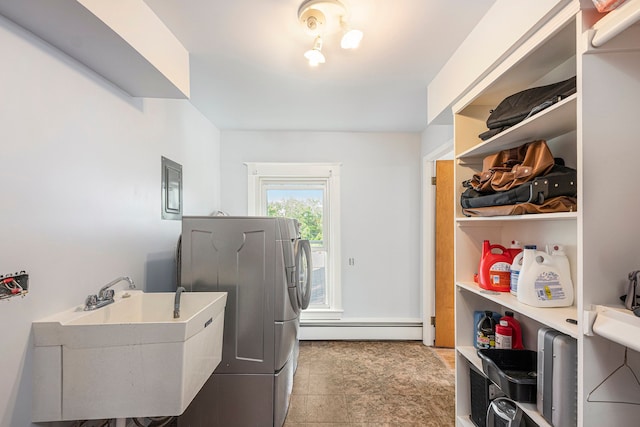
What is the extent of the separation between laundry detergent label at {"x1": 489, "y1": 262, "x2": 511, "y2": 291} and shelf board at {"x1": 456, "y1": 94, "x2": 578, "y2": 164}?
625mm

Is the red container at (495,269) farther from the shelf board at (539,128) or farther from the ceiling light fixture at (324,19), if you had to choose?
the ceiling light fixture at (324,19)

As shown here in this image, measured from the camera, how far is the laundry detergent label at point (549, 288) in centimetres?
132

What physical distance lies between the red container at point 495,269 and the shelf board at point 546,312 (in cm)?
4

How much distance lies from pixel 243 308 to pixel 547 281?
1689mm

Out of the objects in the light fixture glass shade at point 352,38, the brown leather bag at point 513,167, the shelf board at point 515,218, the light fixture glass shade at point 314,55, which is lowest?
the shelf board at point 515,218

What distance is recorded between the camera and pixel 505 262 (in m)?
1.64

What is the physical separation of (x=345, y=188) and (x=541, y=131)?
2352mm

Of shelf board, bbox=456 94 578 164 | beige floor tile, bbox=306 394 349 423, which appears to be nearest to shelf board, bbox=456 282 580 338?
shelf board, bbox=456 94 578 164

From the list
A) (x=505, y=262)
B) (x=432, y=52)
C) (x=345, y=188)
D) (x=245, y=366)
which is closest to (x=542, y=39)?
(x=432, y=52)

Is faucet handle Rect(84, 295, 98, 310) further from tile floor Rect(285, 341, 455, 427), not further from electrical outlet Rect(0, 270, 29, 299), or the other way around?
tile floor Rect(285, 341, 455, 427)

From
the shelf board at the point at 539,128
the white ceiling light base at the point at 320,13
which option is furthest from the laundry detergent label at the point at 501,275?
the white ceiling light base at the point at 320,13

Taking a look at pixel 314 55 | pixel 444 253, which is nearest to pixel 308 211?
pixel 444 253

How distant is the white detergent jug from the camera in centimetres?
132

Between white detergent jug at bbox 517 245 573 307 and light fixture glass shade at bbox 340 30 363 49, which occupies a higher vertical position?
light fixture glass shade at bbox 340 30 363 49
